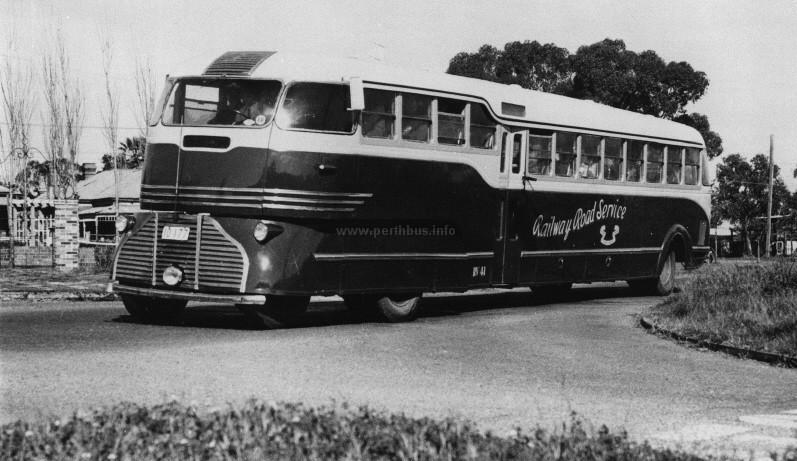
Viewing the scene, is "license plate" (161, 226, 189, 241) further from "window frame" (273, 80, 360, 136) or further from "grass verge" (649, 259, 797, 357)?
"grass verge" (649, 259, 797, 357)

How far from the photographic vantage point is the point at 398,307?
1406 centimetres

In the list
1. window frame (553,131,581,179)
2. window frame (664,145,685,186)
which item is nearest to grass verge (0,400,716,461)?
window frame (553,131,581,179)

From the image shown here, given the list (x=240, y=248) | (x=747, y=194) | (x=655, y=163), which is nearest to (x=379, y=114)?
(x=240, y=248)

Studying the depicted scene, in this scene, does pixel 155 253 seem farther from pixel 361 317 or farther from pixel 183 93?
pixel 361 317

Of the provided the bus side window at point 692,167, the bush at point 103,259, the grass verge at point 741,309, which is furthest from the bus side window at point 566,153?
the bush at point 103,259

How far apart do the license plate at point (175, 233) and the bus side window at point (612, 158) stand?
8.37 m

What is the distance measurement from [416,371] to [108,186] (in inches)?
2321

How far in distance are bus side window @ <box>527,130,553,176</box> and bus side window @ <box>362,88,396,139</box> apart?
11.0ft

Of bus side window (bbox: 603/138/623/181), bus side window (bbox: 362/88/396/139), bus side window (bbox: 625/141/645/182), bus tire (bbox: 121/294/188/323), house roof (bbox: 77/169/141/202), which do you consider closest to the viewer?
bus side window (bbox: 362/88/396/139)

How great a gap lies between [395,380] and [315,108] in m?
4.52

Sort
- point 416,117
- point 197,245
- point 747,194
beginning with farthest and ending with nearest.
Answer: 1. point 747,194
2. point 416,117
3. point 197,245

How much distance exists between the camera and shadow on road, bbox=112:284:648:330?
1353 cm

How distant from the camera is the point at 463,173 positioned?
1446cm

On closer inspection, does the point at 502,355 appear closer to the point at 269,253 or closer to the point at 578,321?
the point at 269,253
